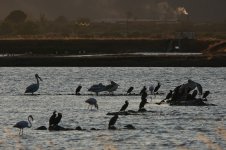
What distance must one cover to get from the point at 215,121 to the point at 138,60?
71.4 metres

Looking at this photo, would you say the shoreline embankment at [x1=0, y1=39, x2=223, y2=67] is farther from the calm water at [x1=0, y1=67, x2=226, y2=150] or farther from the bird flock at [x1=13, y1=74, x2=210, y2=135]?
the bird flock at [x1=13, y1=74, x2=210, y2=135]

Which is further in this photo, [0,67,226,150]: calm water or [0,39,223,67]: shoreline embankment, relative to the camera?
[0,39,223,67]: shoreline embankment

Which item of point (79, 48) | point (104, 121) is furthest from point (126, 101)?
point (79, 48)

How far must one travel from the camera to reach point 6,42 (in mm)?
163750

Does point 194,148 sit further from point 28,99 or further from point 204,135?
point 28,99

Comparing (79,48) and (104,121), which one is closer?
(104,121)

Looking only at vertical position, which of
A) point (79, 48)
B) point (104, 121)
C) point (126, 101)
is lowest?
point (104, 121)

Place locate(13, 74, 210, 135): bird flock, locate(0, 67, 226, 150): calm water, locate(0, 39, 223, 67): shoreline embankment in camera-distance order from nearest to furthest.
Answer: locate(0, 67, 226, 150): calm water → locate(13, 74, 210, 135): bird flock → locate(0, 39, 223, 67): shoreline embankment

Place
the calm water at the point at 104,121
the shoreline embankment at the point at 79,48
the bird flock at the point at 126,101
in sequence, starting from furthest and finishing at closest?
the shoreline embankment at the point at 79,48 < the bird flock at the point at 126,101 < the calm water at the point at 104,121

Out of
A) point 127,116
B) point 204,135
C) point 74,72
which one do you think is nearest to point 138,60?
point 74,72

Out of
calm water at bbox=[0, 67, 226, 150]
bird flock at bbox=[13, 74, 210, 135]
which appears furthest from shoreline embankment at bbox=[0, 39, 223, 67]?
bird flock at bbox=[13, 74, 210, 135]

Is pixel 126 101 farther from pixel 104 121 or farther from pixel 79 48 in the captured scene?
pixel 79 48

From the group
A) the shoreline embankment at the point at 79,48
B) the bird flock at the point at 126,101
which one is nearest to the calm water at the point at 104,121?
the bird flock at the point at 126,101

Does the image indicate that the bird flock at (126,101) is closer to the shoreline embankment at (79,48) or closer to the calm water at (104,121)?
the calm water at (104,121)
